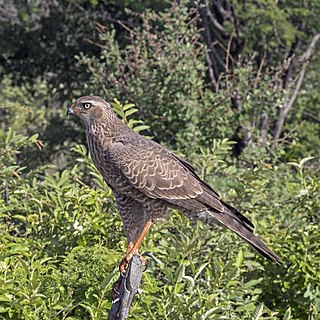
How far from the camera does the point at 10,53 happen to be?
1248cm

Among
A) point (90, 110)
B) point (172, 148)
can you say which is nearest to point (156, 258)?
point (90, 110)

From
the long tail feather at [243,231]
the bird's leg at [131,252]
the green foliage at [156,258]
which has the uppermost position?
the long tail feather at [243,231]

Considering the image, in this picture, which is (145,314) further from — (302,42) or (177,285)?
(302,42)

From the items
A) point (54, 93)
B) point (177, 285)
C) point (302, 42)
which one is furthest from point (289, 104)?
point (177, 285)

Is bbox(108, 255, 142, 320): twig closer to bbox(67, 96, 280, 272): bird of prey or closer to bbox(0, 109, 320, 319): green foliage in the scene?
bbox(0, 109, 320, 319): green foliage

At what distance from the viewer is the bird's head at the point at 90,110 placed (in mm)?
5078

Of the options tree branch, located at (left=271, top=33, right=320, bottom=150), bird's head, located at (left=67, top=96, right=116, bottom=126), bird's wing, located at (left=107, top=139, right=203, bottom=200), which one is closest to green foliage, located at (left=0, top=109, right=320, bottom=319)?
bird's wing, located at (left=107, top=139, right=203, bottom=200)

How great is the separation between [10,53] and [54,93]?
38.4 inches

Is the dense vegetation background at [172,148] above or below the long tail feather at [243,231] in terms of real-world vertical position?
below

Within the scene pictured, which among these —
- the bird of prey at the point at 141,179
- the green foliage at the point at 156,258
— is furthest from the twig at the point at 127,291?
the bird of prey at the point at 141,179

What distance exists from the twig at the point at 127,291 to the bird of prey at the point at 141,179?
2.14ft

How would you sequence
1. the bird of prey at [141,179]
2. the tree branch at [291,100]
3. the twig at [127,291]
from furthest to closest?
the tree branch at [291,100]
the bird of prey at [141,179]
the twig at [127,291]

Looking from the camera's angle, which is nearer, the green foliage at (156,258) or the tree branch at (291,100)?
the green foliage at (156,258)

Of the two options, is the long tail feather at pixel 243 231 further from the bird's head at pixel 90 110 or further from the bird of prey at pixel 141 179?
the bird's head at pixel 90 110
